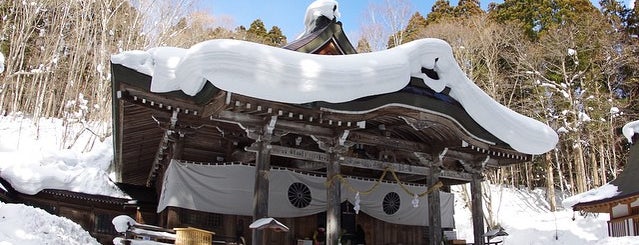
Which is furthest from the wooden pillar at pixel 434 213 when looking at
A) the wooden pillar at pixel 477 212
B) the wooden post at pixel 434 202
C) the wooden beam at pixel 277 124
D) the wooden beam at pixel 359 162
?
the wooden beam at pixel 277 124

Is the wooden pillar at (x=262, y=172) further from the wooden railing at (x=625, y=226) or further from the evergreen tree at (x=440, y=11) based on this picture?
the evergreen tree at (x=440, y=11)

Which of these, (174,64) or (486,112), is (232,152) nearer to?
(174,64)

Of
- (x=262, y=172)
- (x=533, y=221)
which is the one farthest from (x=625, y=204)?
(x=262, y=172)

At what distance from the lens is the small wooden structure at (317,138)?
9.36 metres

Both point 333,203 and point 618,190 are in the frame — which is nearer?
point 333,203

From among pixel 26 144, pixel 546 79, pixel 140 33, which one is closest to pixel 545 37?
pixel 546 79

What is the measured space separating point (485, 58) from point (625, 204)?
462 inches

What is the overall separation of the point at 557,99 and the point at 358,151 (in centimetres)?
1628

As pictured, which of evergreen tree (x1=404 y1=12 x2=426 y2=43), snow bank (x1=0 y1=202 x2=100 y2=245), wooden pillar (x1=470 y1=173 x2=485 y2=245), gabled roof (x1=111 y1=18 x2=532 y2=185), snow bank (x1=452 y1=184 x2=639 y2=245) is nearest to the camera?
snow bank (x1=0 y1=202 x2=100 y2=245)

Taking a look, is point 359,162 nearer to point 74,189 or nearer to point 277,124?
point 277,124

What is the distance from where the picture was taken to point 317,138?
33.3 ft

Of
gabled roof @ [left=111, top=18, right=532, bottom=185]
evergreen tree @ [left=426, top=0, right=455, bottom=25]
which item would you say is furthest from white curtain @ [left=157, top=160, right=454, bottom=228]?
evergreen tree @ [left=426, top=0, right=455, bottom=25]

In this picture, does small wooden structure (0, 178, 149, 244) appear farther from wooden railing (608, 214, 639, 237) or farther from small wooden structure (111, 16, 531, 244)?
wooden railing (608, 214, 639, 237)

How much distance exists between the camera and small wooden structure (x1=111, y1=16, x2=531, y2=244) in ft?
30.7
